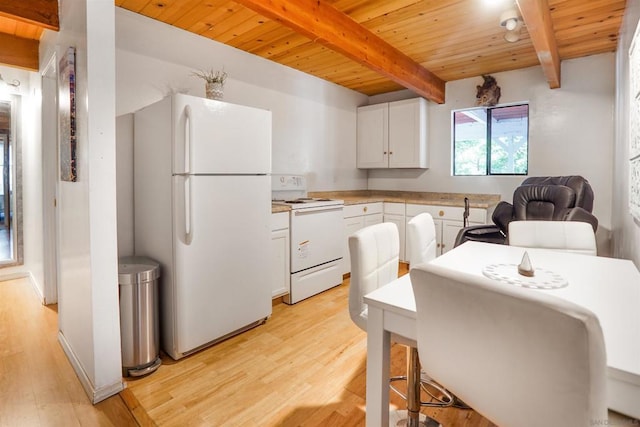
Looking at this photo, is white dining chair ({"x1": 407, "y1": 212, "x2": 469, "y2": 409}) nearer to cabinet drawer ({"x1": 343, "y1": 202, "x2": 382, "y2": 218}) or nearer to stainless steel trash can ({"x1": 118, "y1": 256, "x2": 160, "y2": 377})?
stainless steel trash can ({"x1": 118, "y1": 256, "x2": 160, "y2": 377})

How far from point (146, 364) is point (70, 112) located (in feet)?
4.81

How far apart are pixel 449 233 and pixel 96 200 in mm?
3296

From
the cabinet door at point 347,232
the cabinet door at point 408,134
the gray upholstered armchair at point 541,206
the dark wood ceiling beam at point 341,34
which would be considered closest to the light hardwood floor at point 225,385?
the cabinet door at point 347,232

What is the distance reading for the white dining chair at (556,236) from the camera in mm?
1934

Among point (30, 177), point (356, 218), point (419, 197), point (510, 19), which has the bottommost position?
point (356, 218)

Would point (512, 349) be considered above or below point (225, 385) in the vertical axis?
above

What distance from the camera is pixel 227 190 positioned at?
2.33m

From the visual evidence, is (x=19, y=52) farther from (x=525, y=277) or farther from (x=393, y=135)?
(x=525, y=277)

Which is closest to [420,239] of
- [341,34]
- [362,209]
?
[341,34]

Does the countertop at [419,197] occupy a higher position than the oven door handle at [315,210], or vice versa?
the countertop at [419,197]

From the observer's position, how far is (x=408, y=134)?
4.41m

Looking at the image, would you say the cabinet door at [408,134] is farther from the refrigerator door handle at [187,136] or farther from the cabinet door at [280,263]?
the refrigerator door handle at [187,136]

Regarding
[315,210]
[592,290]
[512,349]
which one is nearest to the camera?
[512,349]

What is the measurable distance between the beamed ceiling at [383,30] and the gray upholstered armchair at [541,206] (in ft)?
3.45
